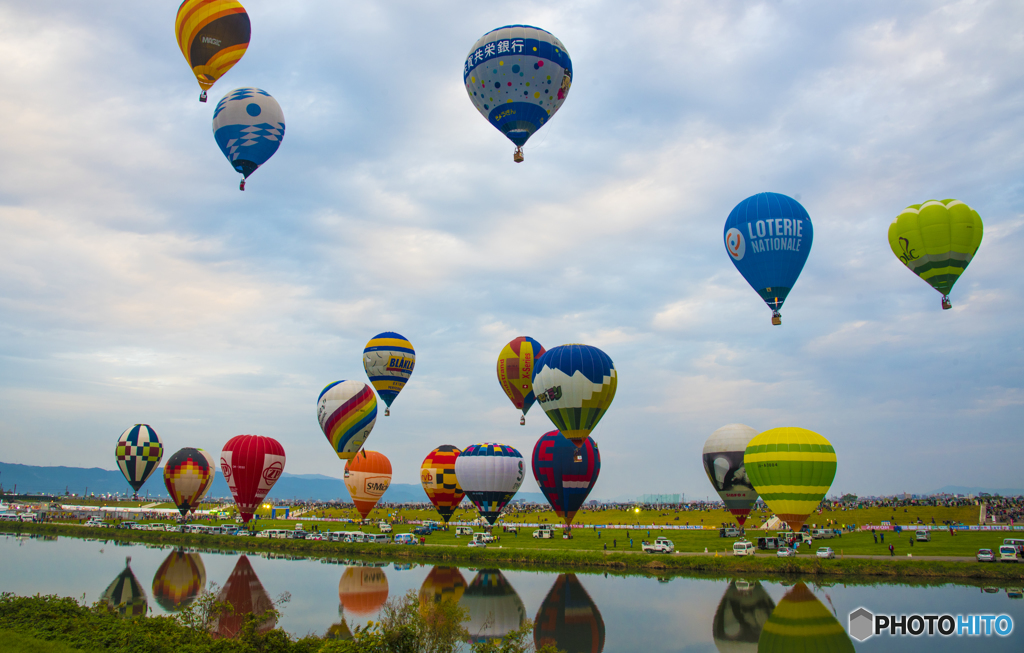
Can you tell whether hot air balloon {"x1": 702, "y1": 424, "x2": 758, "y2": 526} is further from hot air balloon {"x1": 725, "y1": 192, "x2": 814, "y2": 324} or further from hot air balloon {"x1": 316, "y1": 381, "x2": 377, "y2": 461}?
hot air balloon {"x1": 316, "y1": 381, "x2": 377, "y2": 461}

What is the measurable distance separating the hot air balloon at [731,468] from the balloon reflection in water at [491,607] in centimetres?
1441

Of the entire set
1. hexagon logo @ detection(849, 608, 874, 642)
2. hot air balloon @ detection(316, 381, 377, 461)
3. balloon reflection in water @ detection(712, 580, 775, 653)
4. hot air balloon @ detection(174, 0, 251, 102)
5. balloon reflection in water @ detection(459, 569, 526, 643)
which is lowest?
balloon reflection in water @ detection(459, 569, 526, 643)

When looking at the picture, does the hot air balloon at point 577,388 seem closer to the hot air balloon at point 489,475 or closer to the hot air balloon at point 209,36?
the hot air balloon at point 489,475

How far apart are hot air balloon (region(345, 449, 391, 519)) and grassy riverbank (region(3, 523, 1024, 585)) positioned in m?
6.45

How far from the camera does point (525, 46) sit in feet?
83.7

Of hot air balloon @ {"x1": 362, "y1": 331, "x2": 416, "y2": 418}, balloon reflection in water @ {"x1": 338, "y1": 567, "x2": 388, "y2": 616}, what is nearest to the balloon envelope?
hot air balloon @ {"x1": 362, "y1": 331, "x2": 416, "y2": 418}

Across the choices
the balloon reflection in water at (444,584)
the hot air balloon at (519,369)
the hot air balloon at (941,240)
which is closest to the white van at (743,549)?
Answer: the balloon reflection in water at (444,584)

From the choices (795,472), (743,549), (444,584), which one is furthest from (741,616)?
(444,584)

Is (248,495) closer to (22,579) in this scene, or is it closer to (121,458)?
(22,579)

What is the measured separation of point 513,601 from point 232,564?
61.6 feet

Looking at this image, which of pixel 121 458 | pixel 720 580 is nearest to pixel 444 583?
pixel 720 580

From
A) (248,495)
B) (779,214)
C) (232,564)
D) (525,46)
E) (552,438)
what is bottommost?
(232,564)

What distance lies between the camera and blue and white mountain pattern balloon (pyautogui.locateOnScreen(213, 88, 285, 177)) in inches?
1085

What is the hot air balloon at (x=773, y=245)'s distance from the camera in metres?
27.5
